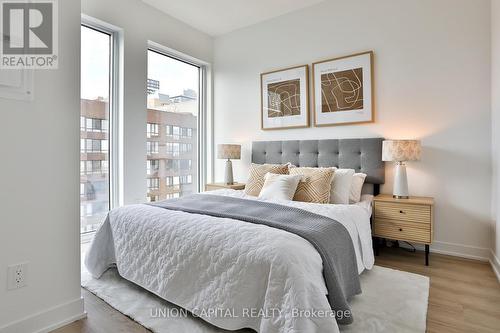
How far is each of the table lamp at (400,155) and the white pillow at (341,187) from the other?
0.43m

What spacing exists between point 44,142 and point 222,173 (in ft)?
10.1

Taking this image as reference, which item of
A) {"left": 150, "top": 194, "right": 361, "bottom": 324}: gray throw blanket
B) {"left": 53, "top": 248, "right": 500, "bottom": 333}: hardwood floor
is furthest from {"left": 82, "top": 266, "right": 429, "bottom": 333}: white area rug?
{"left": 150, "top": 194, "right": 361, "bottom": 324}: gray throw blanket

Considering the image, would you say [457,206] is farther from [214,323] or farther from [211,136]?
[211,136]

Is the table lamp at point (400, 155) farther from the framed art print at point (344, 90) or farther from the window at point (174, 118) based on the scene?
the window at point (174, 118)

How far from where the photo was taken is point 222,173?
4645 millimetres

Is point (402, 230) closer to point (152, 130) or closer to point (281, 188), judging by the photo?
point (281, 188)

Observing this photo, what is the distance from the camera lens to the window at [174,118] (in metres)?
3.90

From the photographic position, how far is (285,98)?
3.92 meters

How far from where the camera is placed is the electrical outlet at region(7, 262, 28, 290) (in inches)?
60.2

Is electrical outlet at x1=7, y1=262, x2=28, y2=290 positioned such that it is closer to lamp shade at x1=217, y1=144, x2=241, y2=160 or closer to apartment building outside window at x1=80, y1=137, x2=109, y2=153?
apartment building outside window at x1=80, y1=137, x2=109, y2=153

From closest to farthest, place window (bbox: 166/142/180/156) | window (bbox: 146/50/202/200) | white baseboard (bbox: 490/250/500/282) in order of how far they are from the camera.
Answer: white baseboard (bbox: 490/250/500/282), window (bbox: 146/50/202/200), window (bbox: 166/142/180/156)

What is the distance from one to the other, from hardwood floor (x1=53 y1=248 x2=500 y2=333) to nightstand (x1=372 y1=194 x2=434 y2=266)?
230mm

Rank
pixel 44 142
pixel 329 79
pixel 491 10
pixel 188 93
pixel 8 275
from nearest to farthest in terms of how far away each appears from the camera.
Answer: pixel 8 275 < pixel 44 142 < pixel 491 10 < pixel 329 79 < pixel 188 93

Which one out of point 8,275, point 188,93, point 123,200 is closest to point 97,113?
point 123,200
